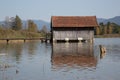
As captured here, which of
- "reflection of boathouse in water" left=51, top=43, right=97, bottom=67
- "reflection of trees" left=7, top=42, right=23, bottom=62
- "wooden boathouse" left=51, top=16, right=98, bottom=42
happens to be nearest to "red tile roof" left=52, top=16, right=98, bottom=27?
"wooden boathouse" left=51, top=16, right=98, bottom=42

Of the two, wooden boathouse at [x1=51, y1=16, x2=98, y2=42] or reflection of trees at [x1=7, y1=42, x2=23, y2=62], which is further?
wooden boathouse at [x1=51, y1=16, x2=98, y2=42]

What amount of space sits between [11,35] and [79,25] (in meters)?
25.8

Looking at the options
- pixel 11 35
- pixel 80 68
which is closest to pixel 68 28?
pixel 11 35

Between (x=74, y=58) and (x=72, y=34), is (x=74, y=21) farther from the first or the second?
(x=74, y=58)

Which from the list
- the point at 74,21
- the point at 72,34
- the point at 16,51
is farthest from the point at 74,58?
the point at 74,21

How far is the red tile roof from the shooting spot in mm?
68562

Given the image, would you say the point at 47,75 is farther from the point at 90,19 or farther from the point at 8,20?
the point at 8,20

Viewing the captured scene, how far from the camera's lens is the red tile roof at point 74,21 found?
68.6m

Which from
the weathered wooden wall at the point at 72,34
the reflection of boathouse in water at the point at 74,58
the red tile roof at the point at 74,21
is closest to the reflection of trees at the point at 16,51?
the reflection of boathouse in water at the point at 74,58

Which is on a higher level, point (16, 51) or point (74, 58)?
point (16, 51)

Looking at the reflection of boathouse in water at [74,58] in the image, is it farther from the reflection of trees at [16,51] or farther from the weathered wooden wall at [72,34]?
the weathered wooden wall at [72,34]

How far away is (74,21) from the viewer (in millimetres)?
70125

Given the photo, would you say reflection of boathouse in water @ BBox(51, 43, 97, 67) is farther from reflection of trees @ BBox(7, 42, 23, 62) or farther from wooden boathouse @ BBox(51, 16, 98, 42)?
wooden boathouse @ BBox(51, 16, 98, 42)

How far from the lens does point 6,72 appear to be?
22.6 m
